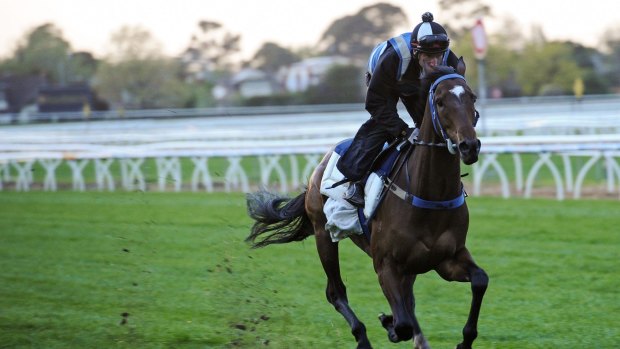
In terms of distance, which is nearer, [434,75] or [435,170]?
[434,75]

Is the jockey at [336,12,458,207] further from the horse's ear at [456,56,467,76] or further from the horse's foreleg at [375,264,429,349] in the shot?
the horse's foreleg at [375,264,429,349]

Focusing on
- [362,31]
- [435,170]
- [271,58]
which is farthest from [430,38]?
[271,58]

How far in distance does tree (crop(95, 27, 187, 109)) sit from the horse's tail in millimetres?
24617

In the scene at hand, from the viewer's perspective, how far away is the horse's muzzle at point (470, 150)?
4.32 m

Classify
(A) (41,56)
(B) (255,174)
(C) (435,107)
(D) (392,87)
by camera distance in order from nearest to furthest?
(C) (435,107) → (D) (392,87) → (B) (255,174) → (A) (41,56)

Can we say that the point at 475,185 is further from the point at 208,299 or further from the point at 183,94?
the point at 183,94

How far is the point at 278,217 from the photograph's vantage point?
668 cm

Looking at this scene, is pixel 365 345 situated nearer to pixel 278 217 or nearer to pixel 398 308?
pixel 398 308

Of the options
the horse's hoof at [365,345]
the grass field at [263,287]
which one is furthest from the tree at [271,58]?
the horse's hoof at [365,345]

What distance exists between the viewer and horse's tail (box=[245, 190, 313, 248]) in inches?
261

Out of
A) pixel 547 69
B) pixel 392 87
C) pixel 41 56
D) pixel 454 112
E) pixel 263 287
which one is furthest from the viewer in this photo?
pixel 41 56

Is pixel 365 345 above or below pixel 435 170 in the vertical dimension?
below

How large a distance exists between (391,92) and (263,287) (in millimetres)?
3058

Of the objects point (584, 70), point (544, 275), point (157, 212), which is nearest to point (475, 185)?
point (157, 212)
